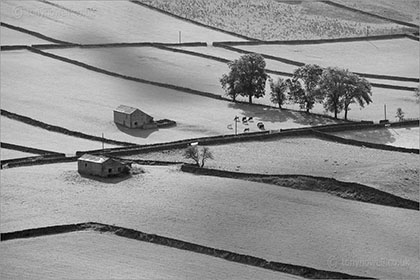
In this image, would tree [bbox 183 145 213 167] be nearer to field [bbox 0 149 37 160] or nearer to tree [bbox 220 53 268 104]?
field [bbox 0 149 37 160]

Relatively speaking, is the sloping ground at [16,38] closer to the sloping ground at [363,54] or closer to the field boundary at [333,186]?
the sloping ground at [363,54]

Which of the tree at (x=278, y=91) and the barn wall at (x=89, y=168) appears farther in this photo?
the tree at (x=278, y=91)

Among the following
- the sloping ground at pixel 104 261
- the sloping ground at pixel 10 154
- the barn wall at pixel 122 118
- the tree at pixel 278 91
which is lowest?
the sloping ground at pixel 104 261

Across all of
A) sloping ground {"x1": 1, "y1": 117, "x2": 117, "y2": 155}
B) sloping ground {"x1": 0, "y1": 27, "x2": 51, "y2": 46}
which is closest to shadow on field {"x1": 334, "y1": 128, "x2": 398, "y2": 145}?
sloping ground {"x1": 1, "y1": 117, "x2": 117, "y2": 155}

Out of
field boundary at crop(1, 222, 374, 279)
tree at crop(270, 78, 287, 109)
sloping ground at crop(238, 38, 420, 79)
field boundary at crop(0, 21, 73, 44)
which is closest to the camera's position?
field boundary at crop(1, 222, 374, 279)

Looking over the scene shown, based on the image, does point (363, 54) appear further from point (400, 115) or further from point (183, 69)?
point (400, 115)

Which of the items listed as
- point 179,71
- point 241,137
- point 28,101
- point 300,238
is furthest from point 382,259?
point 179,71

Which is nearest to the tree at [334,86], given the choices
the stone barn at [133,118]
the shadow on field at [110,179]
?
the stone barn at [133,118]
